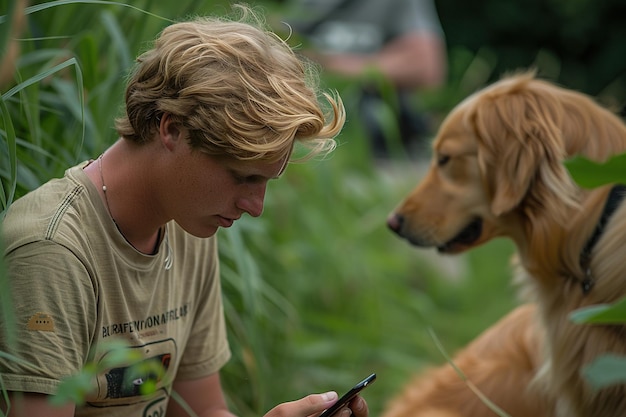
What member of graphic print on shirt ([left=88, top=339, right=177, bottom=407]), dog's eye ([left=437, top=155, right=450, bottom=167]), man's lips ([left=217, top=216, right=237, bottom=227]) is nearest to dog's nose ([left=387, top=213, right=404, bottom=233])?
dog's eye ([left=437, top=155, right=450, bottom=167])

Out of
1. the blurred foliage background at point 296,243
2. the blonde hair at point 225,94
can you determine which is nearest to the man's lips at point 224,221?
the blonde hair at point 225,94

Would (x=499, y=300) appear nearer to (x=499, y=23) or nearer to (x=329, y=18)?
(x=329, y=18)

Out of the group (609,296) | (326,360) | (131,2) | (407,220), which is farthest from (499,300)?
(131,2)

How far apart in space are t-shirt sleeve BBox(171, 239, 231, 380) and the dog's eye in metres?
1.07

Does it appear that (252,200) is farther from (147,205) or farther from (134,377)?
(134,377)

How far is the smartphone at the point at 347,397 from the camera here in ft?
6.56

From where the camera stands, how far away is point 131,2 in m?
2.86

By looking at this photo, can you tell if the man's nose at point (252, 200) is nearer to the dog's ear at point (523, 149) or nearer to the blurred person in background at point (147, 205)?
the blurred person in background at point (147, 205)

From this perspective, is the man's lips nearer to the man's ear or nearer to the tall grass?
the man's ear

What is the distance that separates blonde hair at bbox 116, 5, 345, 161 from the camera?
6.12ft

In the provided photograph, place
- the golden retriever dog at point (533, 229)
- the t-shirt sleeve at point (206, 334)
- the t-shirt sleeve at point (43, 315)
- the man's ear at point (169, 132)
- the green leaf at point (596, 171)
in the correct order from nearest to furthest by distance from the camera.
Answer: the green leaf at point (596, 171)
the t-shirt sleeve at point (43, 315)
the man's ear at point (169, 132)
the t-shirt sleeve at point (206, 334)
the golden retriever dog at point (533, 229)

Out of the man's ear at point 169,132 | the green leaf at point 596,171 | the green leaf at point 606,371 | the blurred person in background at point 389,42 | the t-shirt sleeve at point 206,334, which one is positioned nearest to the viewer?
the green leaf at point 606,371

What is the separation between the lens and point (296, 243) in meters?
4.19

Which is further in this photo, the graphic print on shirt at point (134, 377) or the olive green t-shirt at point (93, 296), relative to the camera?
the graphic print on shirt at point (134, 377)
